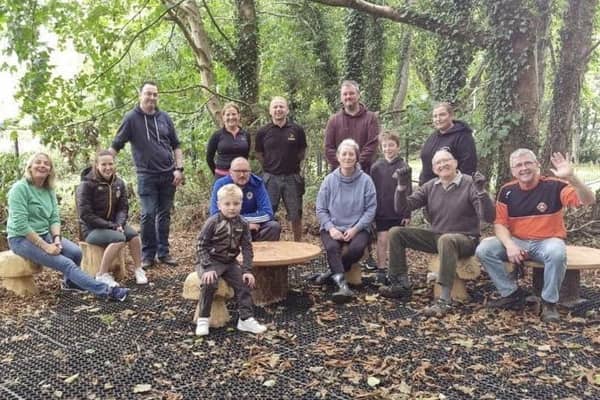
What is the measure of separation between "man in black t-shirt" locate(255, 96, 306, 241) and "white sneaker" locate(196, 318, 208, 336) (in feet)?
5.96

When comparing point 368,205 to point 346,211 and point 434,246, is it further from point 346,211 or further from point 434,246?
point 434,246

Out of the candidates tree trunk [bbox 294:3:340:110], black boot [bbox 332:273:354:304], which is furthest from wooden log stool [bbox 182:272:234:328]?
tree trunk [bbox 294:3:340:110]

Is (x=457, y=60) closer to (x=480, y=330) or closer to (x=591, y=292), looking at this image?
(x=591, y=292)

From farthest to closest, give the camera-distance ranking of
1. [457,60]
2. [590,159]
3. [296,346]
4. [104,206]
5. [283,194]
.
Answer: [590,159]
[457,60]
[283,194]
[104,206]
[296,346]

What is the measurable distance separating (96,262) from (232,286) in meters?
1.90

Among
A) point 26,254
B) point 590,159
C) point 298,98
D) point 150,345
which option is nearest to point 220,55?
point 298,98

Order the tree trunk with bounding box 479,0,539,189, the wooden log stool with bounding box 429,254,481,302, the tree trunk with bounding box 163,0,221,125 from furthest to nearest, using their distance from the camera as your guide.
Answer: the tree trunk with bounding box 163,0,221,125
the tree trunk with bounding box 479,0,539,189
the wooden log stool with bounding box 429,254,481,302

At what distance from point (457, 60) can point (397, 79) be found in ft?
17.2

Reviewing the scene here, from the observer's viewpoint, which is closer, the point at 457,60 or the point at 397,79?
the point at 457,60

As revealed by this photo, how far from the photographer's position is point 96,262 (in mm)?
5141

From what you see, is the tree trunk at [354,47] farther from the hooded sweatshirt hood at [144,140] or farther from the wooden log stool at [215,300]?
the wooden log stool at [215,300]

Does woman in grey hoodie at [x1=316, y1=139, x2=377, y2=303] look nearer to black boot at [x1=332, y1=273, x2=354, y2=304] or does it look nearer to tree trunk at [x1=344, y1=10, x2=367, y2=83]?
black boot at [x1=332, y1=273, x2=354, y2=304]

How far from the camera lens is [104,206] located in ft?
16.5

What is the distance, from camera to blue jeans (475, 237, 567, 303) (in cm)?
400
